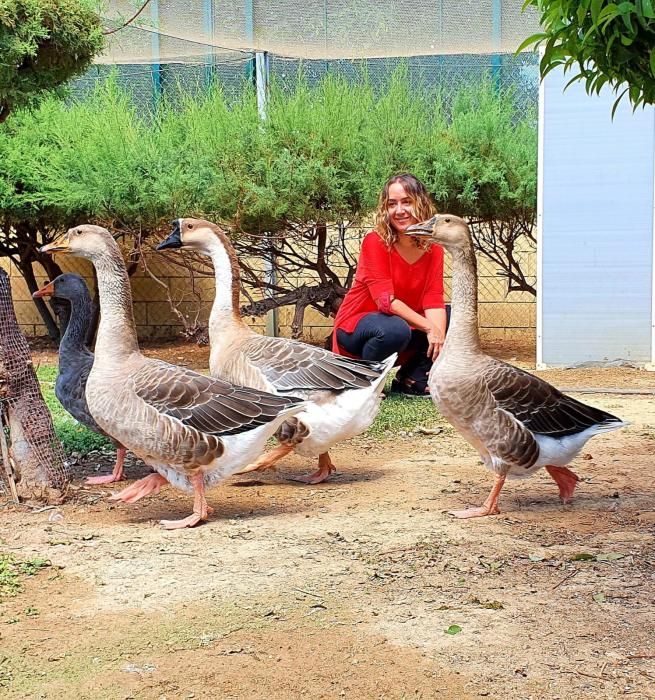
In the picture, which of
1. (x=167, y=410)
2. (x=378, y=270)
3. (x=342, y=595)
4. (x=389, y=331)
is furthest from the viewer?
(x=389, y=331)

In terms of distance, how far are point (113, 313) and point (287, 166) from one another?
16.3 ft

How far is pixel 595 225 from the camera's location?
30.0ft

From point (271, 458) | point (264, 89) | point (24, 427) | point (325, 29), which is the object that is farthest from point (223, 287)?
point (325, 29)

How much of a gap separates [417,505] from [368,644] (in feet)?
5.72

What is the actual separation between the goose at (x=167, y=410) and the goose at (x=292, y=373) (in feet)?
1.66

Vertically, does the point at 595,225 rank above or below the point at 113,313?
above

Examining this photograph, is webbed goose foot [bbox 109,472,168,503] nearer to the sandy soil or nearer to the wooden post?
the sandy soil

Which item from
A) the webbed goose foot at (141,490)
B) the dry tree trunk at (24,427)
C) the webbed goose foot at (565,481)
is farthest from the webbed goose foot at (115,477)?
the webbed goose foot at (565,481)

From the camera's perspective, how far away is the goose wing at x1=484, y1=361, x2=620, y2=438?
4.58 m

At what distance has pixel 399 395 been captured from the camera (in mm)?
7945

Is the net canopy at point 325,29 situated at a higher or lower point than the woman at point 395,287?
higher

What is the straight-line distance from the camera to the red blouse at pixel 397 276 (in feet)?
22.0

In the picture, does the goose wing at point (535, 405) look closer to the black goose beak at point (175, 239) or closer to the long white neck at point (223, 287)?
the long white neck at point (223, 287)

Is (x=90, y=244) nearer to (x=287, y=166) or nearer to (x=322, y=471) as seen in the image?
(x=322, y=471)
